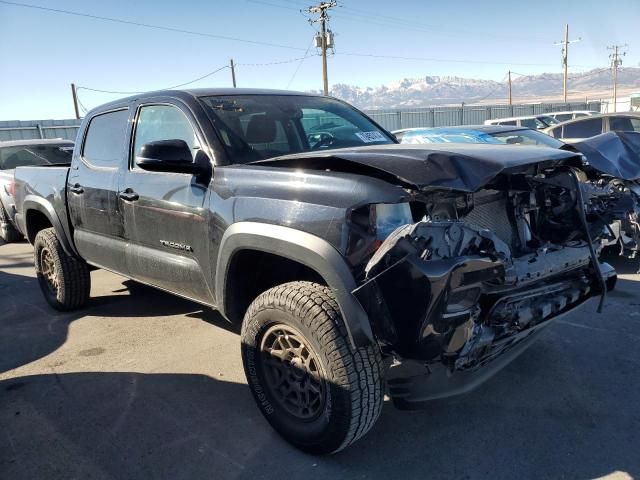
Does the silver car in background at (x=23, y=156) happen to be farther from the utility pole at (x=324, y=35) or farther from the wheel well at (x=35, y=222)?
the utility pole at (x=324, y=35)

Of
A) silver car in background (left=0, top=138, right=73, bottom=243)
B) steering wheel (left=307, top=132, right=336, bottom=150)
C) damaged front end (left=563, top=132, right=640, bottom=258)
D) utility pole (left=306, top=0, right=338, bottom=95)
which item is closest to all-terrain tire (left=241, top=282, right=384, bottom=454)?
steering wheel (left=307, top=132, right=336, bottom=150)

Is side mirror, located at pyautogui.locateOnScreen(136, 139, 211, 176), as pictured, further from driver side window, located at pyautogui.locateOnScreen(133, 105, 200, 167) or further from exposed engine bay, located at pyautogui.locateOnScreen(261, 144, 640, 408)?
exposed engine bay, located at pyautogui.locateOnScreen(261, 144, 640, 408)

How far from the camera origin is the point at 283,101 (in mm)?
3869

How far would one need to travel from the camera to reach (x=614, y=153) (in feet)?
12.3

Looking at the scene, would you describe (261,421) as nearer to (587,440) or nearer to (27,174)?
(587,440)

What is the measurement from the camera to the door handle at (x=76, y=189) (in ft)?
14.5

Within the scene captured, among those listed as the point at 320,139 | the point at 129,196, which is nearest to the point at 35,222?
the point at 129,196

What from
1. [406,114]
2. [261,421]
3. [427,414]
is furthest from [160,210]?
[406,114]

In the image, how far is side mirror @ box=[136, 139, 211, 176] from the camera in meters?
3.02

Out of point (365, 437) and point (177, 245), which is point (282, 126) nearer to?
point (177, 245)

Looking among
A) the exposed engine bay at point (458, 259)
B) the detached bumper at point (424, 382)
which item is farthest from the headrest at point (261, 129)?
→ the detached bumper at point (424, 382)

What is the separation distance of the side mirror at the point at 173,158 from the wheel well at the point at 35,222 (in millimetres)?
2933

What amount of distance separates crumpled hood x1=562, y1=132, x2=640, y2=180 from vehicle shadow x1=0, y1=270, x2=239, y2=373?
9.91ft

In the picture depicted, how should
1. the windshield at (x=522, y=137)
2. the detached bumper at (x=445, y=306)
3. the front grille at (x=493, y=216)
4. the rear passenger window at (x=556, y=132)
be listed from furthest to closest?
the rear passenger window at (x=556, y=132) → the windshield at (x=522, y=137) → the front grille at (x=493, y=216) → the detached bumper at (x=445, y=306)
